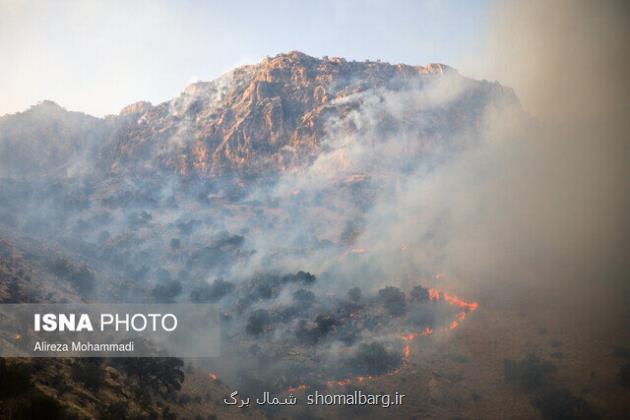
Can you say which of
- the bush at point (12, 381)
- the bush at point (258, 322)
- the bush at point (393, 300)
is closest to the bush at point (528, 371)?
the bush at point (393, 300)

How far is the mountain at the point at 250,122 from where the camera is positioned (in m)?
105

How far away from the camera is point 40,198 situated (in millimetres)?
86125

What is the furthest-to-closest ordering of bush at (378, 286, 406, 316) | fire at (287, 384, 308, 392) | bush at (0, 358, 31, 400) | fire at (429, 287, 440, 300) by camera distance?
fire at (429, 287, 440, 300) < bush at (378, 286, 406, 316) < fire at (287, 384, 308, 392) < bush at (0, 358, 31, 400)

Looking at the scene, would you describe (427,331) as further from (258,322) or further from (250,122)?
(250,122)

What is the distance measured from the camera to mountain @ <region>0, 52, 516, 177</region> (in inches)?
4131

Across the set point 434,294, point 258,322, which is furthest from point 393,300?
point 258,322

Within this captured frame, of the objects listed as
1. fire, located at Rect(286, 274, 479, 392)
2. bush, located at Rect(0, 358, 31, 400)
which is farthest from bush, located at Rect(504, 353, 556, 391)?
bush, located at Rect(0, 358, 31, 400)

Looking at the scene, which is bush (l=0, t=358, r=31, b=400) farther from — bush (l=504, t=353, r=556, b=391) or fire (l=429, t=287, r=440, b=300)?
fire (l=429, t=287, r=440, b=300)

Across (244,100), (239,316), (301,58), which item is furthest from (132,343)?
(301,58)

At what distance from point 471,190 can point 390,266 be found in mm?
32566

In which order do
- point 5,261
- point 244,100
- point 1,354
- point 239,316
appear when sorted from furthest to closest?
point 244,100
point 239,316
point 5,261
point 1,354

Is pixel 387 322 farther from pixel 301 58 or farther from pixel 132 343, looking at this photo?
pixel 301 58

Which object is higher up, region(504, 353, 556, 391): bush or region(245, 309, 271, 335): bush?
region(245, 309, 271, 335): bush

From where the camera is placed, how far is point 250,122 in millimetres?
109000
